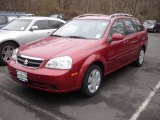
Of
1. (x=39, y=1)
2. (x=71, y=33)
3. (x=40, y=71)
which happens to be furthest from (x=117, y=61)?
(x=39, y=1)

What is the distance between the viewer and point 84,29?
611 centimetres

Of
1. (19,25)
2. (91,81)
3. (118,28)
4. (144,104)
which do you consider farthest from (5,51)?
(144,104)

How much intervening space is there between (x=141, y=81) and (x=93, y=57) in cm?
200

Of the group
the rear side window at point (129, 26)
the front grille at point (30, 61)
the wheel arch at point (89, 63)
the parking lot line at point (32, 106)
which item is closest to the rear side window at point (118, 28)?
the rear side window at point (129, 26)

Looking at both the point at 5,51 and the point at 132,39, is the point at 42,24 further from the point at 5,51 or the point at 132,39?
the point at 132,39

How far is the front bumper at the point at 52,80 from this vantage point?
455 centimetres

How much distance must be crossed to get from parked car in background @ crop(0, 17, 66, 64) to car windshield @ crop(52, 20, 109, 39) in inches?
50.4

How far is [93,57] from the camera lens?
203 inches

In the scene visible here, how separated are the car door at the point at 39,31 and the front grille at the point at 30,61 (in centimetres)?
355

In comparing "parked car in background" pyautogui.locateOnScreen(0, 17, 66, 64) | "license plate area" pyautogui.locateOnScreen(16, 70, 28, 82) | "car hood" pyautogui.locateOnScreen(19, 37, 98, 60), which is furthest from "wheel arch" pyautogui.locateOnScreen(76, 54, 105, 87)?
"parked car in background" pyautogui.locateOnScreen(0, 17, 66, 64)

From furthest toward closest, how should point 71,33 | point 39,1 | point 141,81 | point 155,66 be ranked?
point 39,1
point 155,66
point 141,81
point 71,33

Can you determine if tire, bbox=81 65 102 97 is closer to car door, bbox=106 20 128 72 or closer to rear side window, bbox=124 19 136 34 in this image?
car door, bbox=106 20 128 72

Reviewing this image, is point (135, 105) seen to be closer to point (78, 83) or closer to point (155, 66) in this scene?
point (78, 83)

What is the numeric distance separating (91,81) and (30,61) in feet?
4.30
